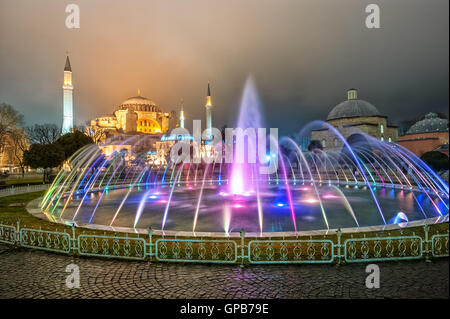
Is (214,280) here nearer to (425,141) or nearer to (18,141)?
(18,141)

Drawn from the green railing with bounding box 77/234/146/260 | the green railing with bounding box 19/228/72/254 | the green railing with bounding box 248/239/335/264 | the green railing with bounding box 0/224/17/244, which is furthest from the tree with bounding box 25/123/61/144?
the green railing with bounding box 248/239/335/264

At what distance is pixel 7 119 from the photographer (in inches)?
1812

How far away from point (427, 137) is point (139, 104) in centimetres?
10120

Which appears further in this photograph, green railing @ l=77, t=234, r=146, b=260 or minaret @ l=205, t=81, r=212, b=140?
minaret @ l=205, t=81, r=212, b=140

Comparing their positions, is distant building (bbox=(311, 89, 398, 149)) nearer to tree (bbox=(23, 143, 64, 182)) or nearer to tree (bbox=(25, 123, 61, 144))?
tree (bbox=(23, 143, 64, 182))

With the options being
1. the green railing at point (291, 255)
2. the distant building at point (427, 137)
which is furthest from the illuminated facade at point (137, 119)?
the green railing at point (291, 255)

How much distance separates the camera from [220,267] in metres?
6.77

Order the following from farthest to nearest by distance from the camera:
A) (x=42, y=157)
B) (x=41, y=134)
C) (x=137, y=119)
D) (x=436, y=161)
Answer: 1. (x=137, y=119)
2. (x=41, y=134)
3. (x=436, y=161)
4. (x=42, y=157)

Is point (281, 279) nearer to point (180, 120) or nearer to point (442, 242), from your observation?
point (442, 242)

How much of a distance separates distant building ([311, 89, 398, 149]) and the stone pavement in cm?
6316

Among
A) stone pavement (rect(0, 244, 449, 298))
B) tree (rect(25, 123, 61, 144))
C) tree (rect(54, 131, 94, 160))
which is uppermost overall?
tree (rect(25, 123, 61, 144))

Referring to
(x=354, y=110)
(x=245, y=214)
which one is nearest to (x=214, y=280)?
(x=245, y=214)

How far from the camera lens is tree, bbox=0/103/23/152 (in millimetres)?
45312
